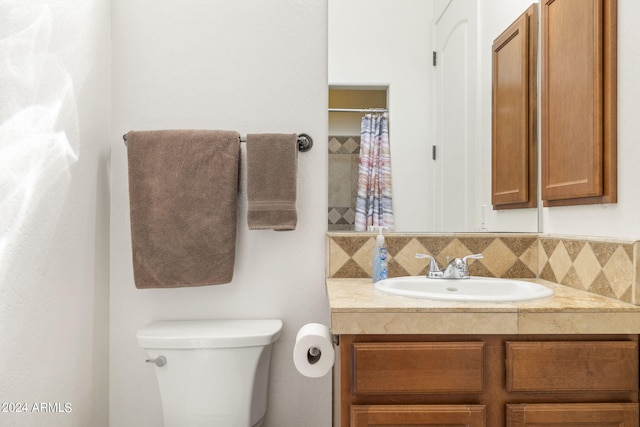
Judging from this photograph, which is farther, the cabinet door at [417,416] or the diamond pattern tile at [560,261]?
the diamond pattern tile at [560,261]

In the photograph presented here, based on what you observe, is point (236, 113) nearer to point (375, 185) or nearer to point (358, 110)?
point (358, 110)

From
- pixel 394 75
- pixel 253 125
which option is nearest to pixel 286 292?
pixel 253 125

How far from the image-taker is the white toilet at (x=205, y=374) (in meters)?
1.57

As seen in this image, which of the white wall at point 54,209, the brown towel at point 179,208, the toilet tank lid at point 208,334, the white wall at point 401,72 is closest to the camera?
the white wall at point 54,209

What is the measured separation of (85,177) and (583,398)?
1.60 meters

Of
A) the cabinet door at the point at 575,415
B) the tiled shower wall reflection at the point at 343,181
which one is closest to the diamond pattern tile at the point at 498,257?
the tiled shower wall reflection at the point at 343,181

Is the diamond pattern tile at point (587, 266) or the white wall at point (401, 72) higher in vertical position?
the white wall at point (401, 72)

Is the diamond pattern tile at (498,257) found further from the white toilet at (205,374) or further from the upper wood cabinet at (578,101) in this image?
the white toilet at (205,374)

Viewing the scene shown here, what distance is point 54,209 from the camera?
1415 millimetres

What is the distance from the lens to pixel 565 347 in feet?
3.96

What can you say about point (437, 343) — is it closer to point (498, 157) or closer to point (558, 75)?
point (498, 157)

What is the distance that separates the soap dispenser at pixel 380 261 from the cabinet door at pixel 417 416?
51 centimetres

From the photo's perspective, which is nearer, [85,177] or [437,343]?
[437,343]

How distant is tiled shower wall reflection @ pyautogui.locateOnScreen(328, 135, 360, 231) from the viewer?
1.81 meters
